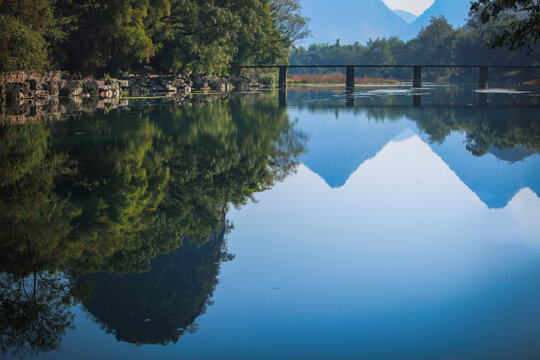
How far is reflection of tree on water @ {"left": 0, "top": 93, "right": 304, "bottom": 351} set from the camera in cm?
466

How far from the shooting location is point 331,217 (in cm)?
734

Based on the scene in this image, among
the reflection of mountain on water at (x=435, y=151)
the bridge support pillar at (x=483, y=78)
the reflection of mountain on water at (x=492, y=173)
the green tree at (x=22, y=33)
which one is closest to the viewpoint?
the reflection of mountain on water at (x=492, y=173)

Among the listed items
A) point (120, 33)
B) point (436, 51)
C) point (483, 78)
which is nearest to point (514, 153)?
point (120, 33)

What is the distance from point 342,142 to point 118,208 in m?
9.23

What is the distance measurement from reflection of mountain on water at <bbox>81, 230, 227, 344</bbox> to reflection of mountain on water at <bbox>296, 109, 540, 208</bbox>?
4458mm

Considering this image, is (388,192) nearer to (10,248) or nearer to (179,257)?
(179,257)

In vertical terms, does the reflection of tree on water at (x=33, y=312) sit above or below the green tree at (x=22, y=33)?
below

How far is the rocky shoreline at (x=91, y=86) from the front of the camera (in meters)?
27.9

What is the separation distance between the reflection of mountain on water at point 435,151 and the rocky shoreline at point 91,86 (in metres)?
15.1

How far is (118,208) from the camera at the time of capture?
7.57 metres

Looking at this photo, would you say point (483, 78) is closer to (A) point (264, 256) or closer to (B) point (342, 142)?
(B) point (342, 142)

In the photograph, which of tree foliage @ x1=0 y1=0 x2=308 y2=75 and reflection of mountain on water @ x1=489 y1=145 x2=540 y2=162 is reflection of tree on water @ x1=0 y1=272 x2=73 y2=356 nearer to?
reflection of mountain on water @ x1=489 y1=145 x2=540 y2=162

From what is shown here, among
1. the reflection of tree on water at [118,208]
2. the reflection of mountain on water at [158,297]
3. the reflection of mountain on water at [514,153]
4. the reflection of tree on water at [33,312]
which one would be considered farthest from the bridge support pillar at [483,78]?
the reflection of tree on water at [33,312]

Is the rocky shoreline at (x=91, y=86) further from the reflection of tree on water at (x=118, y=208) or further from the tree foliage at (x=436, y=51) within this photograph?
the tree foliage at (x=436, y=51)
